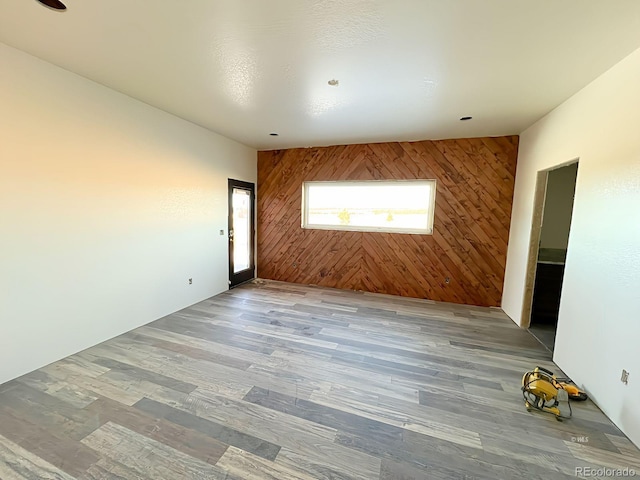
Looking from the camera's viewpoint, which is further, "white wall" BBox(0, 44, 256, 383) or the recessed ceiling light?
"white wall" BBox(0, 44, 256, 383)

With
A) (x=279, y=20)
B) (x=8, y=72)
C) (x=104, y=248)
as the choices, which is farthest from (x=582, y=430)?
(x=8, y=72)

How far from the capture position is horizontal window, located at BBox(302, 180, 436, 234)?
472cm

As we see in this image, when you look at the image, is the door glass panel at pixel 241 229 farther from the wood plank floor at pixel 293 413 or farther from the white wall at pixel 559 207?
the white wall at pixel 559 207

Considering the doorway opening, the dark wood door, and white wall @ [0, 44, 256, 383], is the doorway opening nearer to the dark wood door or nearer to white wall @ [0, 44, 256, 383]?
the dark wood door

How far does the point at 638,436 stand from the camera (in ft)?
5.70

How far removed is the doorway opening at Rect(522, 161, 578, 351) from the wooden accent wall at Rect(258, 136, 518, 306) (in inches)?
23.6

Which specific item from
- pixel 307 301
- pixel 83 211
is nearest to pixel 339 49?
pixel 83 211

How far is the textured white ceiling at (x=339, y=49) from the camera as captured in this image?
1.63 metres

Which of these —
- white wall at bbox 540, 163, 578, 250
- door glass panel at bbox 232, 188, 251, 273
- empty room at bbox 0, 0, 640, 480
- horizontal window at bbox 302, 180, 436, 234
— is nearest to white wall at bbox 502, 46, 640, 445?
empty room at bbox 0, 0, 640, 480

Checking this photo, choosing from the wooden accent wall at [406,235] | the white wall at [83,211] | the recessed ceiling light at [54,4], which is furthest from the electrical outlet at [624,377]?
the white wall at [83,211]

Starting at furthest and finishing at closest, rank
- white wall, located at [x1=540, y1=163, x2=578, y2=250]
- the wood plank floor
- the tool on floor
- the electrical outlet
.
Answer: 1. white wall, located at [x1=540, y1=163, x2=578, y2=250]
2. the tool on floor
3. the electrical outlet
4. the wood plank floor

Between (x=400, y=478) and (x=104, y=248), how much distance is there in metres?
3.42

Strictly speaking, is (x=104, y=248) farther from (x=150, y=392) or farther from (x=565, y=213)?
(x=565, y=213)

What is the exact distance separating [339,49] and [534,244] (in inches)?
135
